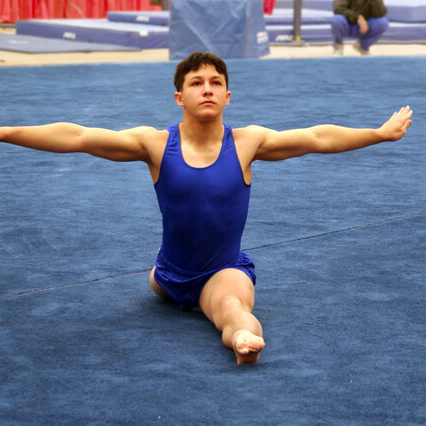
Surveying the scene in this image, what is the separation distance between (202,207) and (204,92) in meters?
0.33

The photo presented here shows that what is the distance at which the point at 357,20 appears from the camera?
34.9 feet

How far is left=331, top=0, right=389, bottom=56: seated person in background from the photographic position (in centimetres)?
1064

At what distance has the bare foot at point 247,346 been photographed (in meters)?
2.26

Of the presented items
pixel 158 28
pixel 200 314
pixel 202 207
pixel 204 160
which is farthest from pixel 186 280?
pixel 158 28

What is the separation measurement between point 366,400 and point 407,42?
37.0 feet

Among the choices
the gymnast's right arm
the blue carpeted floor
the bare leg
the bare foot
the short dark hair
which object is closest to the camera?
the blue carpeted floor

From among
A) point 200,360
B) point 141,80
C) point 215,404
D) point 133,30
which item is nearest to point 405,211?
point 200,360

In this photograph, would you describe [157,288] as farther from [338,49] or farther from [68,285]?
[338,49]

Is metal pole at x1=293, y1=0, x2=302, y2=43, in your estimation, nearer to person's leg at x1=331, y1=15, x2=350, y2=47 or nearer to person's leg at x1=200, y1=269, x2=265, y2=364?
person's leg at x1=331, y1=15, x2=350, y2=47

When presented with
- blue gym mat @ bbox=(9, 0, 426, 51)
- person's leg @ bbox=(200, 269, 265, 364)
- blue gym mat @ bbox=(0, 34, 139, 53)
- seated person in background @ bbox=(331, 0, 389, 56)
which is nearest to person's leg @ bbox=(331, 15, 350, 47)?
seated person in background @ bbox=(331, 0, 389, 56)

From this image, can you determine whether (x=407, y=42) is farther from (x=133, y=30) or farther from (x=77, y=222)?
(x=77, y=222)

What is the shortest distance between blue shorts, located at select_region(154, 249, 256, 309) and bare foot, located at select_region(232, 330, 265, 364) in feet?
1.27

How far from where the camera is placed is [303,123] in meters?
5.88

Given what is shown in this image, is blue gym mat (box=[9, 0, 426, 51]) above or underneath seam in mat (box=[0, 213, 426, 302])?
underneath
